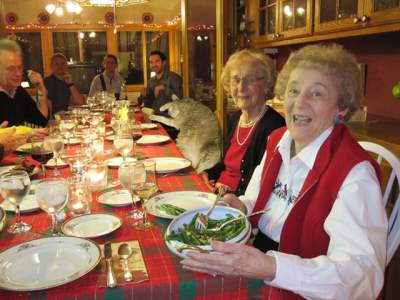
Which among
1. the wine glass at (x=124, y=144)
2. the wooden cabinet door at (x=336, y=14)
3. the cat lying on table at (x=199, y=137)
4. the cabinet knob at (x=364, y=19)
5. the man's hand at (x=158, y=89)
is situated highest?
the wooden cabinet door at (x=336, y=14)

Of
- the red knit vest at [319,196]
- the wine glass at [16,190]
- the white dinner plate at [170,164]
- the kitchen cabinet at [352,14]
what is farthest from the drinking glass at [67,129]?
the kitchen cabinet at [352,14]

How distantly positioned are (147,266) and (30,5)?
7.27m

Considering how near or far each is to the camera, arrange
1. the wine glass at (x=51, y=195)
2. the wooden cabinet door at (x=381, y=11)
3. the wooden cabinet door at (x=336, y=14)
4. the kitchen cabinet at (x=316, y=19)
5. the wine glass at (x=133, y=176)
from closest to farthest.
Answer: the wine glass at (x=51, y=195) < the wine glass at (x=133, y=176) < the wooden cabinet door at (x=381, y=11) < the kitchen cabinet at (x=316, y=19) < the wooden cabinet door at (x=336, y=14)

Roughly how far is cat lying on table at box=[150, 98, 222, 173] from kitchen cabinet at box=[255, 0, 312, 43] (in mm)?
1027

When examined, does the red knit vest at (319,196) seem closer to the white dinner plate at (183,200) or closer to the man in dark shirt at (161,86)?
the white dinner plate at (183,200)

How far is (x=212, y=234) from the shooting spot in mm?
982

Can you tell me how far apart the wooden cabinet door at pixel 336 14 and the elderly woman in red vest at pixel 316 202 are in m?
1.38

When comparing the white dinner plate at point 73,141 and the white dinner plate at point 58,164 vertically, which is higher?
the white dinner plate at point 73,141

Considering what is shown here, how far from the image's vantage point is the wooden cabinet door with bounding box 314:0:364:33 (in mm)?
2422

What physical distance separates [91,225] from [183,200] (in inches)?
12.9

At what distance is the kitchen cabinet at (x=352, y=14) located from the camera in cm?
214

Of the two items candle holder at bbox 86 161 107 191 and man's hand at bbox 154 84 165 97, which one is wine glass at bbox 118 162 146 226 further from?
man's hand at bbox 154 84 165 97

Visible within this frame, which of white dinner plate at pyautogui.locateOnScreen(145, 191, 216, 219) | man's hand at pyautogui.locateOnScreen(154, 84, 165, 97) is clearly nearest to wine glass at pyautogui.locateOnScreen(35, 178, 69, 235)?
white dinner plate at pyautogui.locateOnScreen(145, 191, 216, 219)

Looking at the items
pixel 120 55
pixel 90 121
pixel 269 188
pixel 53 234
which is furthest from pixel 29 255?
pixel 120 55
